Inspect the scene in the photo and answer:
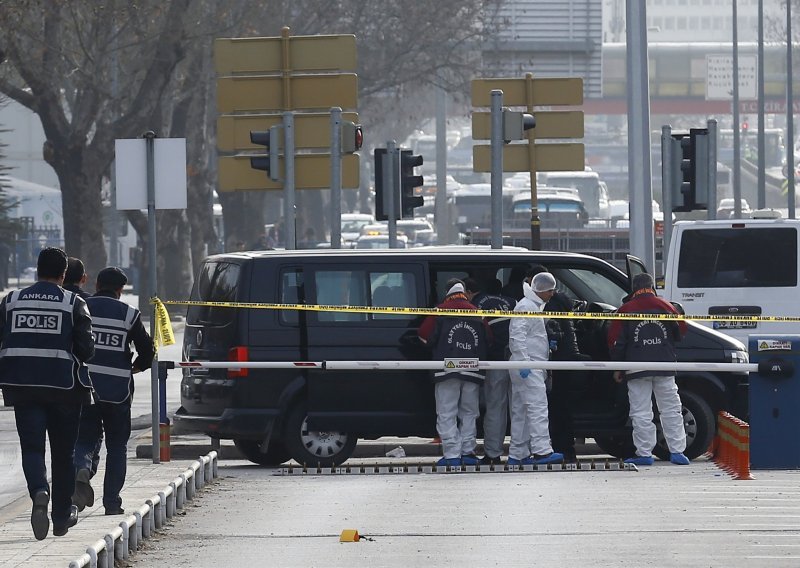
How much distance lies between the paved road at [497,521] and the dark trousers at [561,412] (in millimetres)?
601

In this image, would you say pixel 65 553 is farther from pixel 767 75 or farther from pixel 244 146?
pixel 767 75

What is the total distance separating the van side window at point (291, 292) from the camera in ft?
46.1

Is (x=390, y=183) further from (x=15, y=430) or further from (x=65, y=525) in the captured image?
(x=65, y=525)

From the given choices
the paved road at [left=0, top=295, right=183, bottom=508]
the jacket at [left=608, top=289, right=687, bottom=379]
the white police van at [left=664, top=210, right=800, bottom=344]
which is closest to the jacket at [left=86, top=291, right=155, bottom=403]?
the paved road at [left=0, top=295, right=183, bottom=508]

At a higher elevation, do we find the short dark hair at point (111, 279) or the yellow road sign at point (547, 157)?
the yellow road sign at point (547, 157)

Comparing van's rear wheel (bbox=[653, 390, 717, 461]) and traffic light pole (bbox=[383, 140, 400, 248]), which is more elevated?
traffic light pole (bbox=[383, 140, 400, 248])

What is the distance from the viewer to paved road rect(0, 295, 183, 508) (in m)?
Result: 14.0

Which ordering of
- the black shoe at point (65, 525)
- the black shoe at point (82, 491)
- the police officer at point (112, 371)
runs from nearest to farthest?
the black shoe at point (65, 525) < the black shoe at point (82, 491) < the police officer at point (112, 371)

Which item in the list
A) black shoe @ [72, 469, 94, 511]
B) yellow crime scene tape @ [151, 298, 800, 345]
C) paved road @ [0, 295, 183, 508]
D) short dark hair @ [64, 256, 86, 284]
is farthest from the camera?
paved road @ [0, 295, 183, 508]

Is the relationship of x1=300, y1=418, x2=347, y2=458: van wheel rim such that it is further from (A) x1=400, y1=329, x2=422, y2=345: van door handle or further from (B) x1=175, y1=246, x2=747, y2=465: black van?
(A) x1=400, y1=329, x2=422, y2=345: van door handle

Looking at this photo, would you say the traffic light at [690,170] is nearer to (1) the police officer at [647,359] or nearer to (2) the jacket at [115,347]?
(1) the police officer at [647,359]

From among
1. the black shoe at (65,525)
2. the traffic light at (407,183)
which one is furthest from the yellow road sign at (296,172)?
the black shoe at (65,525)

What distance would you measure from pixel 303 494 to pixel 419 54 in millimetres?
33185

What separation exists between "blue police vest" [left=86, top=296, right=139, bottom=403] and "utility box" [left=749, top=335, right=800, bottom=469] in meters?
5.26
